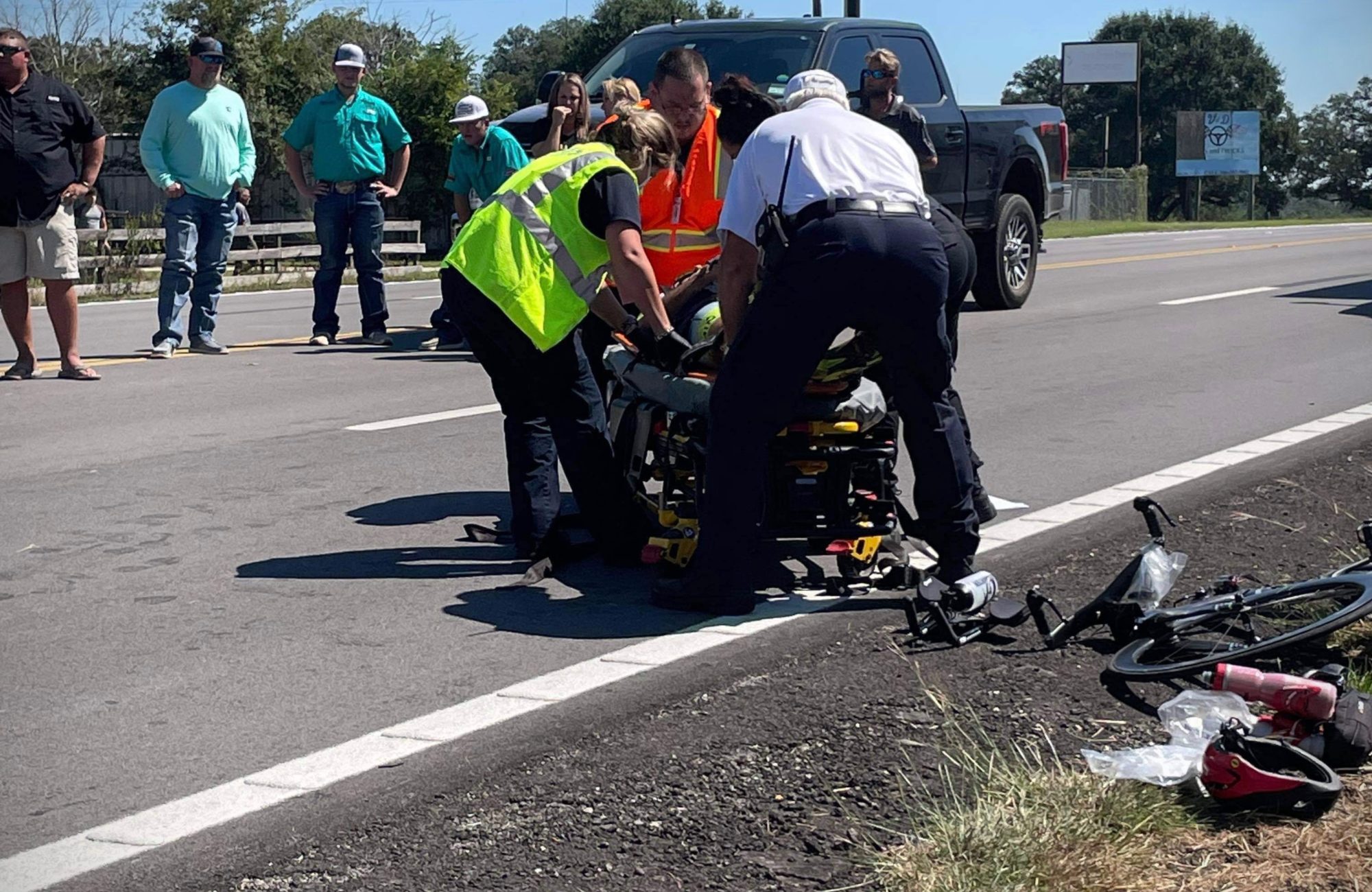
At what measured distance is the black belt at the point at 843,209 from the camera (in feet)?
16.8

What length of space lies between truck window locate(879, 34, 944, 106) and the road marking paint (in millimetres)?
3697

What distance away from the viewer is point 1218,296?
706 inches

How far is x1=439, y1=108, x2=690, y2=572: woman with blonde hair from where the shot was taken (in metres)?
5.93

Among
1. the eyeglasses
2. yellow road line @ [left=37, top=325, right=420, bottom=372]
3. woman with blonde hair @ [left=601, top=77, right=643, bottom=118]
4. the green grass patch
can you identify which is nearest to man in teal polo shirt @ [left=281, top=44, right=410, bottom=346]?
yellow road line @ [left=37, top=325, right=420, bottom=372]

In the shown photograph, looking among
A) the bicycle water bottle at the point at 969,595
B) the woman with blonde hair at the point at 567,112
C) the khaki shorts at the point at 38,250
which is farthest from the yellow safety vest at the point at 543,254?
the khaki shorts at the point at 38,250

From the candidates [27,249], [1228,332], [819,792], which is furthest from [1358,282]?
[819,792]

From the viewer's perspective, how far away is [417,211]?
38188 mm

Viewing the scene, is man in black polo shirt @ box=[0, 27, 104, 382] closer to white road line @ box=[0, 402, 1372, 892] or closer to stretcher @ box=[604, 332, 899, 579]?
stretcher @ box=[604, 332, 899, 579]

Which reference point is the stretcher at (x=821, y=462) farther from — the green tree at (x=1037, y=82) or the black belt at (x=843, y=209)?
the green tree at (x=1037, y=82)

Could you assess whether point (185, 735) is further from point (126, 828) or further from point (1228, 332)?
point (1228, 332)

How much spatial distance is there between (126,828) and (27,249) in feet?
26.0

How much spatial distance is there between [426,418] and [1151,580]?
5.22 meters

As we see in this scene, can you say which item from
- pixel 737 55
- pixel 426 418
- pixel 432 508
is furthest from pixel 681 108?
pixel 737 55

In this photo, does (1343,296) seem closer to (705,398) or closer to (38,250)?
(38,250)
